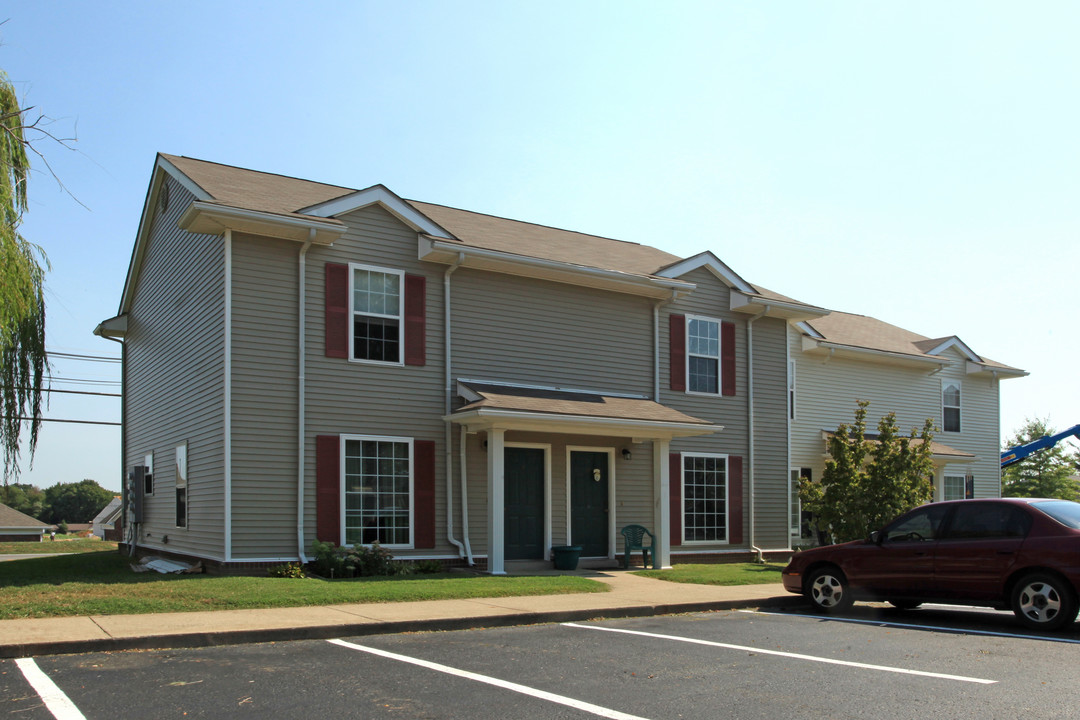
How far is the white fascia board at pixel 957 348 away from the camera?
88.3ft

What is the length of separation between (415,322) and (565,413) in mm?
3136

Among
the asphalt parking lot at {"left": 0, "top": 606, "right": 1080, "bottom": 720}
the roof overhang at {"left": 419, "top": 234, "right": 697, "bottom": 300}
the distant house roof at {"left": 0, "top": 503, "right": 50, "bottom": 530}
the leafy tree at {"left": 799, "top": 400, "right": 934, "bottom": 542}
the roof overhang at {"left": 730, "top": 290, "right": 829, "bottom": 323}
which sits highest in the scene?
the roof overhang at {"left": 419, "top": 234, "right": 697, "bottom": 300}

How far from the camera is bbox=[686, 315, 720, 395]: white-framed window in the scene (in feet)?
→ 65.7

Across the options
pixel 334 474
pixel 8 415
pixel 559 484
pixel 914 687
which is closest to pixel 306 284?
pixel 334 474

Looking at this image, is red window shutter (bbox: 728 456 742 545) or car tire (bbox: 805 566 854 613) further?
red window shutter (bbox: 728 456 742 545)

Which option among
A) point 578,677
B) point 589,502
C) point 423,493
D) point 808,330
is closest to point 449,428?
point 423,493

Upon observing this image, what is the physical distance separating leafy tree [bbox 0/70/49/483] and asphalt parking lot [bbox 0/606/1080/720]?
4.95m

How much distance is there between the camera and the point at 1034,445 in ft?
96.1

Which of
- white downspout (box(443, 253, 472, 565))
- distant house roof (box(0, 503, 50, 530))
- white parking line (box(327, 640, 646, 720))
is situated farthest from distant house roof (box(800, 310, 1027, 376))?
distant house roof (box(0, 503, 50, 530))

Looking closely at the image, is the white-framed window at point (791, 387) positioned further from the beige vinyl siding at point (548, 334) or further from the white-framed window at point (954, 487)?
the white-framed window at point (954, 487)

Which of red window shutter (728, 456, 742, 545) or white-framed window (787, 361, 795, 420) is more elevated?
white-framed window (787, 361, 795, 420)

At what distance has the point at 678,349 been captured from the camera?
64.8 feet

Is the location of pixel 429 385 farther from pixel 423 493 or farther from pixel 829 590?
pixel 829 590

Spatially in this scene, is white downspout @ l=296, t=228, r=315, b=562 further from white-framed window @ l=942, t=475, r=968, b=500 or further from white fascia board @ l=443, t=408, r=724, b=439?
white-framed window @ l=942, t=475, r=968, b=500
